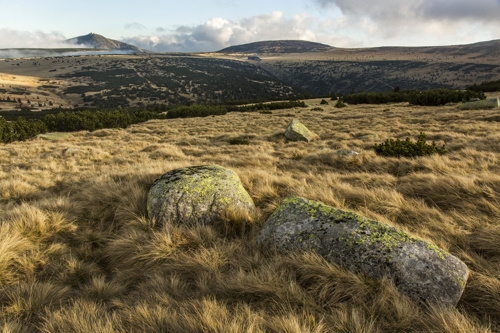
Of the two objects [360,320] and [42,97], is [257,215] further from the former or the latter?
[42,97]

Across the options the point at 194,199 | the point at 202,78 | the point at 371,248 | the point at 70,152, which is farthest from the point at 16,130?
the point at 202,78

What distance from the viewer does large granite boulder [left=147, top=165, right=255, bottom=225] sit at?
375cm

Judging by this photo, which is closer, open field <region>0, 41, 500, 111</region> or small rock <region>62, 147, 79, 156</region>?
small rock <region>62, 147, 79, 156</region>

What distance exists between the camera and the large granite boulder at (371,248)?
2.01 meters

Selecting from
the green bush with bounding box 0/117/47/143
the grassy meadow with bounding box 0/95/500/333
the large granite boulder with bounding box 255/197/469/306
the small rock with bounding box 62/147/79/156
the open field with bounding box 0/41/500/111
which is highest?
the open field with bounding box 0/41/500/111

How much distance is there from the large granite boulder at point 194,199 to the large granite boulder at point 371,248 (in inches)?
42.7

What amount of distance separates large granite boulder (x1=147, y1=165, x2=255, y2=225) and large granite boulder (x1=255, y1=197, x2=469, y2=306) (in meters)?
1.09

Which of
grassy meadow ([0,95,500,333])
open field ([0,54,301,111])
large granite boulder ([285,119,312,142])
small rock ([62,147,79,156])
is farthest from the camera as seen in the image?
open field ([0,54,301,111])

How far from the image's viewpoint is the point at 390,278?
2.09m

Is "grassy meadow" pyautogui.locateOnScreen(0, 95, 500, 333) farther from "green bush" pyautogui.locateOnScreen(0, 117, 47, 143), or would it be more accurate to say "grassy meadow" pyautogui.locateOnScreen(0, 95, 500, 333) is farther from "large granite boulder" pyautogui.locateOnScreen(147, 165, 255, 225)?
"green bush" pyautogui.locateOnScreen(0, 117, 47, 143)

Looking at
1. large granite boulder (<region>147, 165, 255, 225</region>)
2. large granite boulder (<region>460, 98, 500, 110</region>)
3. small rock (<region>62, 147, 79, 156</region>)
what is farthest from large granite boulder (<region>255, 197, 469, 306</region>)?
large granite boulder (<region>460, 98, 500, 110</region>)

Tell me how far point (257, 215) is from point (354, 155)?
5.44 metres

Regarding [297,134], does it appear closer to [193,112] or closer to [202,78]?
[193,112]

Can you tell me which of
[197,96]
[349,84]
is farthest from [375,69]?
[197,96]
